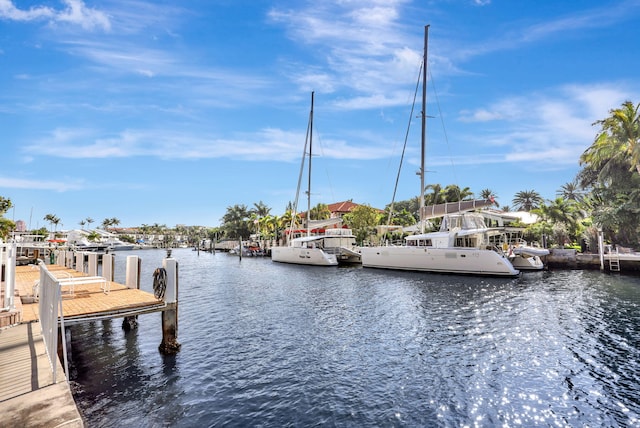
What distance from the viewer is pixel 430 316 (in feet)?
56.2

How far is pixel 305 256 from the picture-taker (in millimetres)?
46344

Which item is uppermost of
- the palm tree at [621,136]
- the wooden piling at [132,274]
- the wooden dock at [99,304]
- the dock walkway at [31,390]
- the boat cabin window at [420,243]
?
the palm tree at [621,136]

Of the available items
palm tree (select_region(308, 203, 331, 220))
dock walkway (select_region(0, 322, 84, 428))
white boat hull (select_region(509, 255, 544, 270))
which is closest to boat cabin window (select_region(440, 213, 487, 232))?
white boat hull (select_region(509, 255, 544, 270))

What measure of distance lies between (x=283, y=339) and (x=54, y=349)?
8.21 m

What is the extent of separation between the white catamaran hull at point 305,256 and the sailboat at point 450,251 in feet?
21.7

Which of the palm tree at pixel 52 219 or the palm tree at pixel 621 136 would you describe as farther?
the palm tree at pixel 52 219

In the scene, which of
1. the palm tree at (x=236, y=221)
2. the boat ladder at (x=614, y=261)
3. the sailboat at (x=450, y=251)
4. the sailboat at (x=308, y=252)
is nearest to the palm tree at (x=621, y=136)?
the boat ladder at (x=614, y=261)

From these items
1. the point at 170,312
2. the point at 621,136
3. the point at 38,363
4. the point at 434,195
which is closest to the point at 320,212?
the point at 434,195

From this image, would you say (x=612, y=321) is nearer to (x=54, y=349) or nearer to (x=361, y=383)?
(x=361, y=383)

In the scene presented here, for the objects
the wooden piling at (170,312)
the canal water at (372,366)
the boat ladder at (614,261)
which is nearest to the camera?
the canal water at (372,366)

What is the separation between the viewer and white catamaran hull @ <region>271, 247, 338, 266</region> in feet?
144

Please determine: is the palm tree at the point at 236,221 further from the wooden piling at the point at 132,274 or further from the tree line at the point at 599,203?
the wooden piling at the point at 132,274

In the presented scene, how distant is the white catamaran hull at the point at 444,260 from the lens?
3031 centimetres

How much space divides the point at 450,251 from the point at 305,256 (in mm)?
19585
